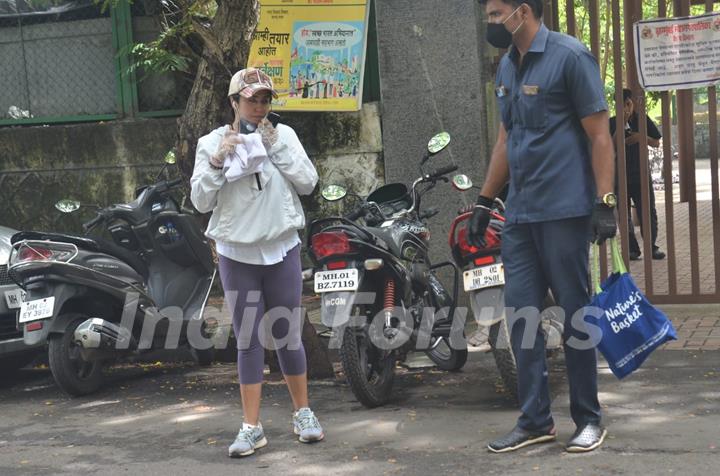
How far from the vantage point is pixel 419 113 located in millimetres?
8695

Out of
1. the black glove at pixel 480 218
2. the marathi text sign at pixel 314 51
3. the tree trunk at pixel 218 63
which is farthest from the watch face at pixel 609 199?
the marathi text sign at pixel 314 51

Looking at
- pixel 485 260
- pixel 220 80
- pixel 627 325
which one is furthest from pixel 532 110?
pixel 220 80

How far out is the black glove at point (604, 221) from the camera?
4918 millimetres

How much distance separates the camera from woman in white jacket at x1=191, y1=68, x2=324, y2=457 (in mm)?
5355

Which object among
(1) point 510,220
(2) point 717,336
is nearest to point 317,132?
(2) point 717,336

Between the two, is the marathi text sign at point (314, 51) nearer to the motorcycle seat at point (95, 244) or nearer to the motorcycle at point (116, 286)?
the motorcycle at point (116, 286)

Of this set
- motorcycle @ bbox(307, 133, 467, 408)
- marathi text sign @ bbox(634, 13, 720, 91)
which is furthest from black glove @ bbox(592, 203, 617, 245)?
marathi text sign @ bbox(634, 13, 720, 91)

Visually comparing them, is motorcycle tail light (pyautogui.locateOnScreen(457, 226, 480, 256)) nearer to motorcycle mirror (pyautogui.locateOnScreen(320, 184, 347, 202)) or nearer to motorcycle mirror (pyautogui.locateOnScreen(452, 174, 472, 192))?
motorcycle mirror (pyautogui.locateOnScreen(452, 174, 472, 192))

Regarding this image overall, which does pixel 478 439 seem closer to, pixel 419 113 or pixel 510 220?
pixel 510 220

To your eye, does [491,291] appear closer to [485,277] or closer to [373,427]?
[485,277]

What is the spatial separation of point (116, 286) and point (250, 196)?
2.20m

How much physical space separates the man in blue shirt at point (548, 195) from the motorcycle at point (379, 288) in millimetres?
1113

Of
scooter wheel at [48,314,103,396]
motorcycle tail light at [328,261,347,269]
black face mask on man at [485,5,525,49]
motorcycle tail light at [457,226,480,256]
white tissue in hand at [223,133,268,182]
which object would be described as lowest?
scooter wheel at [48,314,103,396]

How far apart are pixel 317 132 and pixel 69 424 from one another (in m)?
4.11
